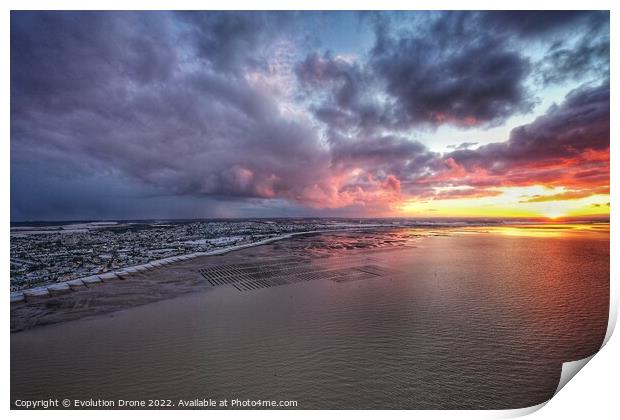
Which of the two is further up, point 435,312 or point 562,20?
point 562,20

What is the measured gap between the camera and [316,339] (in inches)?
173

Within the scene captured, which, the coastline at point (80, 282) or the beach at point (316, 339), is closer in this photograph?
the beach at point (316, 339)

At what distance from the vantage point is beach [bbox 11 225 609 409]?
139 inches

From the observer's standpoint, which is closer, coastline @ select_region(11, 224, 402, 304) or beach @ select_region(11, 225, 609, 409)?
beach @ select_region(11, 225, 609, 409)

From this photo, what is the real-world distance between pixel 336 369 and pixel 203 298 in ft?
12.2

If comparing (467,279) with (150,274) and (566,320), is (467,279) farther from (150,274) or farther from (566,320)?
(150,274)

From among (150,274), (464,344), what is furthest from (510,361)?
(150,274)

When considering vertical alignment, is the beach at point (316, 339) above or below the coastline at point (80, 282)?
below

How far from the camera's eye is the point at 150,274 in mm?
7902

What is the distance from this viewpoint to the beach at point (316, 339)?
11.6 ft

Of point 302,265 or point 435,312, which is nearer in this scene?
point 435,312

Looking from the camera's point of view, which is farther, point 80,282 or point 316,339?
point 80,282

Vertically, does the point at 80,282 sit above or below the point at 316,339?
above

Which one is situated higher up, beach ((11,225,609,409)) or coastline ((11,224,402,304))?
coastline ((11,224,402,304))
